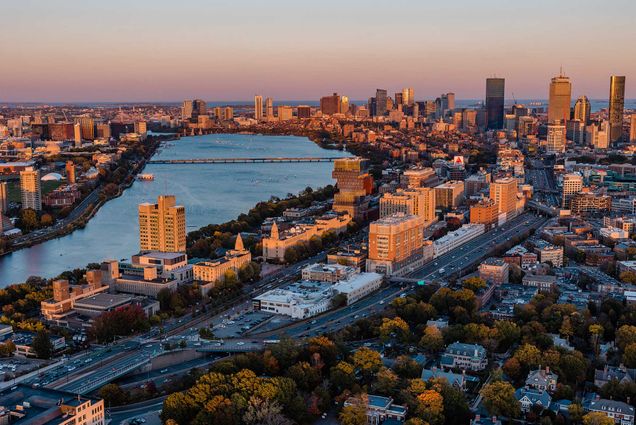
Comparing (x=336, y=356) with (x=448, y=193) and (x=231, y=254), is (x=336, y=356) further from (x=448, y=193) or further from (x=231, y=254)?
(x=448, y=193)

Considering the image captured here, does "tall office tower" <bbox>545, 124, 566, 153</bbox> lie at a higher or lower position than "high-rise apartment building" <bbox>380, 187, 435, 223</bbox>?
higher

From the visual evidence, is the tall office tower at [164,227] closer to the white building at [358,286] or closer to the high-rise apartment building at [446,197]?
the white building at [358,286]

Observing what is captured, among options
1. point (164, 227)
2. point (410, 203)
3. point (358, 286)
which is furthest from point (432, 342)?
→ point (410, 203)

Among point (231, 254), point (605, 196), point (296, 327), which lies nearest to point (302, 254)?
point (231, 254)

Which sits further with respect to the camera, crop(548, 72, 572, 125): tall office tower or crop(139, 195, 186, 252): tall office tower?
crop(548, 72, 572, 125): tall office tower

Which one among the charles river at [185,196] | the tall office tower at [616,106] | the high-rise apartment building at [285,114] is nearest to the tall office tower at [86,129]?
the charles river at [185,196]

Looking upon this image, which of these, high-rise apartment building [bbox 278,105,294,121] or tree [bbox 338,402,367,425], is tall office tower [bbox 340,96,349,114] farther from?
tree [bbox 338,402,367,425]

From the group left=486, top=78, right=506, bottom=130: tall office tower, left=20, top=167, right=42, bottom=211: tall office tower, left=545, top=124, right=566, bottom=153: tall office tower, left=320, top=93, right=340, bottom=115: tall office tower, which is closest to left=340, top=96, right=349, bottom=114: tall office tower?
left=320, top=93, right=340, bottom=115: tall office tower
